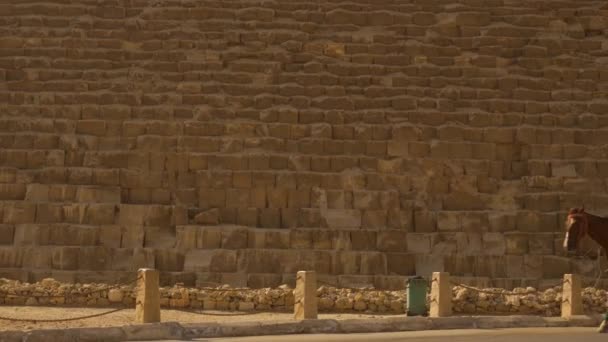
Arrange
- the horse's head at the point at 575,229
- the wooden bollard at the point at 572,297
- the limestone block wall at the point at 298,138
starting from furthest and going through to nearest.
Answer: the limestone block wall at the point at 298,138 < the wooden bollard at the point at 572,297 < the horse's head at the point at 575,229

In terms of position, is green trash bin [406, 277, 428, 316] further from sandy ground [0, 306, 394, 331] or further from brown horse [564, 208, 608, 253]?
brown horse [564, 208, 608, 253]

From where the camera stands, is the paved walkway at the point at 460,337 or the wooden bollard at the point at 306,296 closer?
the paved walkway at the point at 460,337

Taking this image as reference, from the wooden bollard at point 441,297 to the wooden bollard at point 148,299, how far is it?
3852 millimetres

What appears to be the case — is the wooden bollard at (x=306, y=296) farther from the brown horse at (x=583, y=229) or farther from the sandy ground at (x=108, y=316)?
the brown horse at (x=583, y=229)

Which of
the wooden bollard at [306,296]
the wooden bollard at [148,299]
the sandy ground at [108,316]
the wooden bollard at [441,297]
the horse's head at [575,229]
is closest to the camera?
the wooden bollard at [148,299]

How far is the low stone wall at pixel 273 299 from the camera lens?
52.4 ft

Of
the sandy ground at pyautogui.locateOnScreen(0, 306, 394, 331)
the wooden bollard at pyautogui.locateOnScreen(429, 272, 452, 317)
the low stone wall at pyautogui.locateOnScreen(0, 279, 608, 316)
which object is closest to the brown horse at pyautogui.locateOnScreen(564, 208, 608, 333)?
the wooden bollard at pyautogui.locateOnScreen(429, 272, 452, 317)

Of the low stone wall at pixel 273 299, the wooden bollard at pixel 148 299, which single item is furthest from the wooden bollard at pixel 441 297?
the wooden bollard at pixel 148 299

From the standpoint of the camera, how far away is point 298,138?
65.9 ft

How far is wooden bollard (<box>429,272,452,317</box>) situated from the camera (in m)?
14.7

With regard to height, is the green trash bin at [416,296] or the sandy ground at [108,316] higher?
the green trash bin at [416,296]

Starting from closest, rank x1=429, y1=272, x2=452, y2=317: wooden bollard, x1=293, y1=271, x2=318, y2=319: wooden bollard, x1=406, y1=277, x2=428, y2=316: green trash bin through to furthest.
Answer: x1=293, y1=271, x2=318, y2=319: wooden bollard
x1=429, y1=272, x2=452, y2=317: wooden bollard
x1=406, y1=277, x2=428, y2=316: green trash bin

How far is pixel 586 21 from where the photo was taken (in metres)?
23.7

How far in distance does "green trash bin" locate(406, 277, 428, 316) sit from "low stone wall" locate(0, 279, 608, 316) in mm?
951
